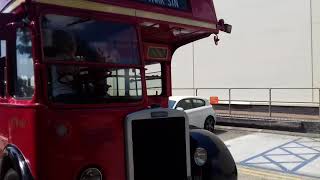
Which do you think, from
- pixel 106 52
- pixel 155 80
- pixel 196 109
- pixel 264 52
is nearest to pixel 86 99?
pixel 106 52

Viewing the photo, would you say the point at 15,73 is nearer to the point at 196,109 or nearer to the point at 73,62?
the point at 73,62

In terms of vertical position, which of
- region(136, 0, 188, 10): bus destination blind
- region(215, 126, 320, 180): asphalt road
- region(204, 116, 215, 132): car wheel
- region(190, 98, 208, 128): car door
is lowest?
region(215, 126, 320, 180): asphalt road

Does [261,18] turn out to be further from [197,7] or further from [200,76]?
[197,7]

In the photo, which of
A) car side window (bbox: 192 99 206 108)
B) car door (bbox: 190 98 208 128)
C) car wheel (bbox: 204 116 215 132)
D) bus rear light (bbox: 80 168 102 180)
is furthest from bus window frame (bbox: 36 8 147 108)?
car wheel (bbox: 204 116 215 132)

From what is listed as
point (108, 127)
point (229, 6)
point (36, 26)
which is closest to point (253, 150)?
point (108, 127)

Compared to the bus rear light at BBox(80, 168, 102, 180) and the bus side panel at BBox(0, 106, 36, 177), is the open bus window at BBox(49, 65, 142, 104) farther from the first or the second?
the bus rear light at BBox(80, 168, 102, 180)

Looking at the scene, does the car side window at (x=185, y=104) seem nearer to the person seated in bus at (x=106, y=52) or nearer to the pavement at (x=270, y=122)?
the pavement at (x=270, y=122)

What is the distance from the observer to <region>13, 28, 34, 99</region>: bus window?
434cm

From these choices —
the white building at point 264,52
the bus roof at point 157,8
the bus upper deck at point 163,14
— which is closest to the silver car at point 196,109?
the white building at point 264,52

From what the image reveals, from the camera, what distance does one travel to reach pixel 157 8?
5109 millimetres

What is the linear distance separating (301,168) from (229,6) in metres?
11.2

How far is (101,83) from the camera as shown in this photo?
4.61 metres

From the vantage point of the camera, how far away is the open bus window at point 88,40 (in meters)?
4.24

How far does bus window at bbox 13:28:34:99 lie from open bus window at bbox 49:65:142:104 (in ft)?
0.86
